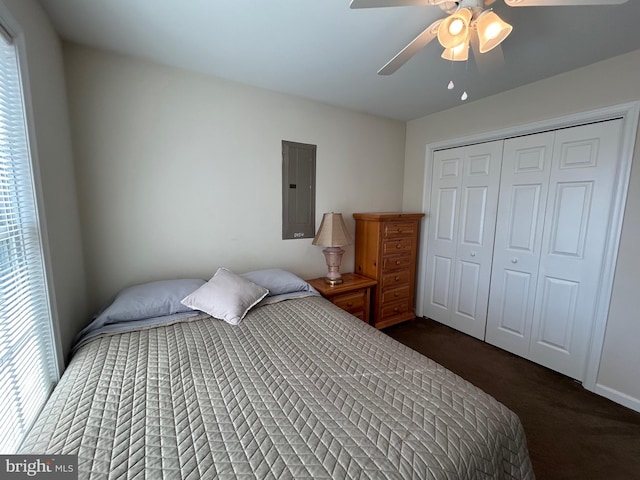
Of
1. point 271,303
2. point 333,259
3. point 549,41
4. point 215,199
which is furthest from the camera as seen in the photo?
point 333,259

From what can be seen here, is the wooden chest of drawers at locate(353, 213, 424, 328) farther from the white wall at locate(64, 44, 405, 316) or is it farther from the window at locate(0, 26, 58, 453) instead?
the window at locate(0, 26, 58, 453)

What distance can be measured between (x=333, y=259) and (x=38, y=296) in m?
1.95

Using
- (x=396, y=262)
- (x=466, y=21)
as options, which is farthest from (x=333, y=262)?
(x=466, y=21)

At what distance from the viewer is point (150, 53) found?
1754 mm

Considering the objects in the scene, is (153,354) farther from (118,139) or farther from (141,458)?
(118,139)

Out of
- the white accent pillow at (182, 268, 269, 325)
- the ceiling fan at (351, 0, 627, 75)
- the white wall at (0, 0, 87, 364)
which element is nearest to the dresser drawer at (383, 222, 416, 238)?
the white accent pillow at (182, 268, 269, 325)

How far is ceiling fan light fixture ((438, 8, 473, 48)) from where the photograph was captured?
1.02 meters

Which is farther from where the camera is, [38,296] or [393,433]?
[38,296]

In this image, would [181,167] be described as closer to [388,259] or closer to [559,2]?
[388,259]

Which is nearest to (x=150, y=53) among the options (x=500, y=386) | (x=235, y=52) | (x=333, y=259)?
(x=235, y=52)

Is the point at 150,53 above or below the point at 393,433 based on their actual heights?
above

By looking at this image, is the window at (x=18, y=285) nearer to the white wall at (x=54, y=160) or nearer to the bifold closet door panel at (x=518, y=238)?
the white wall at (x=54, y=160)

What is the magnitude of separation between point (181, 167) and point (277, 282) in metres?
1.17

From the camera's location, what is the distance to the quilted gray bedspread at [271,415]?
0.75 metres
